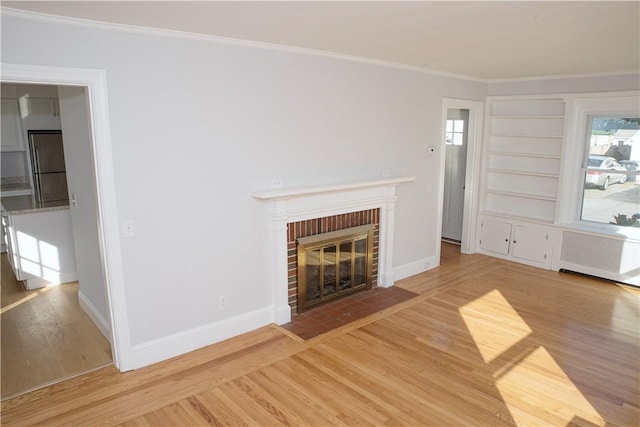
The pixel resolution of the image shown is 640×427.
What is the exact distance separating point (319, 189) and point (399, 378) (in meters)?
1.75

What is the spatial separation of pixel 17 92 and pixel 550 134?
7.09 metres

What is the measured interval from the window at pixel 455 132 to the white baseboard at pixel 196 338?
13.6ft

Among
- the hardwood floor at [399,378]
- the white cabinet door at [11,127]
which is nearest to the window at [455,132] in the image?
the hardwood floor at [399,378]

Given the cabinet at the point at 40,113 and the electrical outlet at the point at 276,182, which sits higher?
the cabinet at the point at 40,113

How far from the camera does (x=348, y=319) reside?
13.6 feet

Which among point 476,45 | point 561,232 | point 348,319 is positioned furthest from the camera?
point 561,232

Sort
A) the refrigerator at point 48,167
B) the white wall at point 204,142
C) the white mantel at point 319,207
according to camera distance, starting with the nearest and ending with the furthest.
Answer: the white wall at point 204,142
the white mantel at point 319,207
the refrigerator at point 48,167

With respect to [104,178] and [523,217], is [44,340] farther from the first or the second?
[523,217]

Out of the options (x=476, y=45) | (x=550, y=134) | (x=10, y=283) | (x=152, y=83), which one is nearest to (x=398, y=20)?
(x=476, y=45)

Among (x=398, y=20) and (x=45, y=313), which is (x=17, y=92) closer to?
(x=45, y=313)

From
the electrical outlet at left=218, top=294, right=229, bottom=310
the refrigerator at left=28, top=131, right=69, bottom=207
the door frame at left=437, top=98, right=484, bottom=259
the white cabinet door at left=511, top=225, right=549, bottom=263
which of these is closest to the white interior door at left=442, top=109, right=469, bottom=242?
the door frame at left=437, top=98, right=484, bottom=259

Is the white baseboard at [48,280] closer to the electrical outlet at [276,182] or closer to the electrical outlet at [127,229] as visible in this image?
the electrical outlet at [127,229]

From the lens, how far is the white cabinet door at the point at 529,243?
18.8 feet

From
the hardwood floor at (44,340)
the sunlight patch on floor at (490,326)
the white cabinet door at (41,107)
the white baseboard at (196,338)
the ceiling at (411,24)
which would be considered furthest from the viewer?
the white cabinet door at (41,107)
